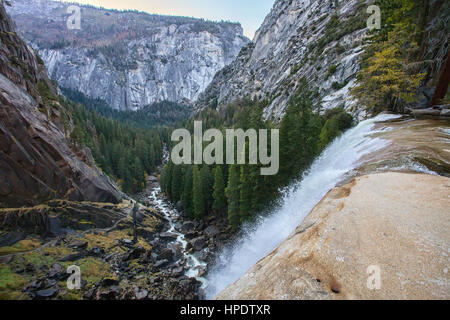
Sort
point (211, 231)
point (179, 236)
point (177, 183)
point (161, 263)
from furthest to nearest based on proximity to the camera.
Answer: point (177, 183)
point (179, 236)
point (211, 231)
point (161, 263)

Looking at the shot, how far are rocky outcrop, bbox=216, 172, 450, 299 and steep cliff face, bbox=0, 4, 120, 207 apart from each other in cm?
2585

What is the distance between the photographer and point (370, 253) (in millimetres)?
4859

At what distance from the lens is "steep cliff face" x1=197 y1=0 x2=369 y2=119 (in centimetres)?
4167

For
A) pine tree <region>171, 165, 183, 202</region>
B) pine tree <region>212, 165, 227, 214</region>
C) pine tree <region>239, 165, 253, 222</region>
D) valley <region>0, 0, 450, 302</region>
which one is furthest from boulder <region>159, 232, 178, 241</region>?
pine tree <region>239, 165, 253, 222</region>

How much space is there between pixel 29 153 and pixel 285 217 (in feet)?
90.5

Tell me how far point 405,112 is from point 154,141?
276 feet

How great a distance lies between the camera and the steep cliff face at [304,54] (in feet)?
137

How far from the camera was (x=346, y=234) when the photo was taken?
5598mm

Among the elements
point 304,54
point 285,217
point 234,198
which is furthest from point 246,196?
point 304,54

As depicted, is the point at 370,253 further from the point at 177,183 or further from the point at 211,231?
the point at 177,183

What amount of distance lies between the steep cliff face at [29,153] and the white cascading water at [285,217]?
2061cm

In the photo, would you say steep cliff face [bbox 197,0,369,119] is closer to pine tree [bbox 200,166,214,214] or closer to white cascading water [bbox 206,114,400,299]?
white cascading water [bbox 206,114,400,299]
